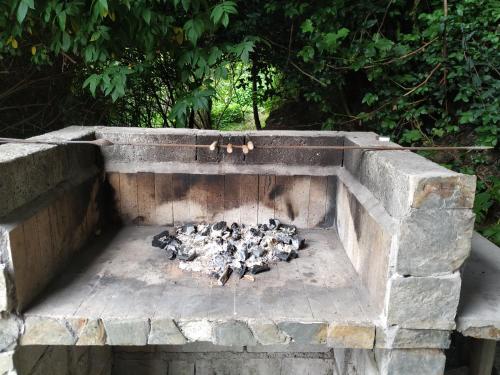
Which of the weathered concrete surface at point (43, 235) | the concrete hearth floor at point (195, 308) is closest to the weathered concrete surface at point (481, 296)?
the concrete hearth floor at point (195, 308)

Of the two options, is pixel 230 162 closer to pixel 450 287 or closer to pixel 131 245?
pixel 131 245

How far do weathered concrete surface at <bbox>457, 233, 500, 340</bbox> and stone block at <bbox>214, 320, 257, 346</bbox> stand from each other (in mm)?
885

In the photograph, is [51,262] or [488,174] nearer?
[51,262]

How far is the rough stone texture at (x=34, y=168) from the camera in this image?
5.63ft

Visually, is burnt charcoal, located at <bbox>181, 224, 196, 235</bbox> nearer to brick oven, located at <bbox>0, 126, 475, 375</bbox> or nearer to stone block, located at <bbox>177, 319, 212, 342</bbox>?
brick oven, located at <bbox>0, 126, 475, 375</bbox>

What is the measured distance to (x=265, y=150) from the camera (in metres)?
2.76

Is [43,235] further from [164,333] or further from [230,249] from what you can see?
[230,249]

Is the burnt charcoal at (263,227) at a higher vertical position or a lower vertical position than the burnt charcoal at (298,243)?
higher

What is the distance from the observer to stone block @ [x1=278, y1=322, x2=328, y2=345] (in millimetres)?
1746

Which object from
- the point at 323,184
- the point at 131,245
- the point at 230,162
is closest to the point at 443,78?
the point at 323,184

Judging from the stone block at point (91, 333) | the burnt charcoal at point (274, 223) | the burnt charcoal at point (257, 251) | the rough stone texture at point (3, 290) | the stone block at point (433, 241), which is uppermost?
the stone block at point (433, 241)

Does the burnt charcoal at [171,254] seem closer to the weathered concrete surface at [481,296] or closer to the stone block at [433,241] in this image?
the stone block at [433,241]

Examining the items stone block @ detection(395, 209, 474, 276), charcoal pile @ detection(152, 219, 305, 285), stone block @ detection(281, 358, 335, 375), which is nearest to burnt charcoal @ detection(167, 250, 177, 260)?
A: charcoal pile @ detection(152, 219, 305, 285)

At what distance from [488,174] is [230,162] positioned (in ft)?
8.82
